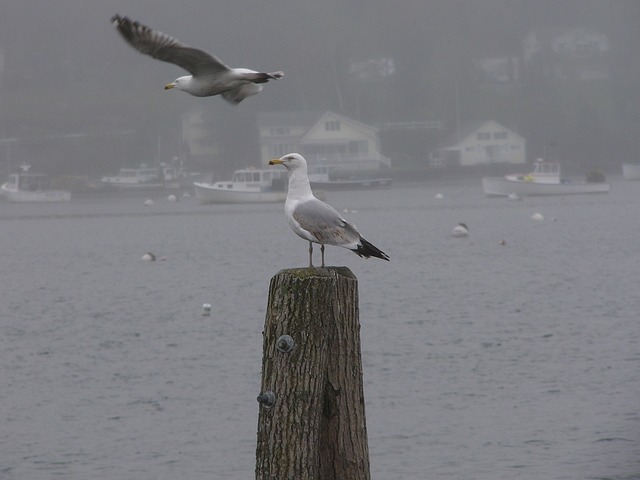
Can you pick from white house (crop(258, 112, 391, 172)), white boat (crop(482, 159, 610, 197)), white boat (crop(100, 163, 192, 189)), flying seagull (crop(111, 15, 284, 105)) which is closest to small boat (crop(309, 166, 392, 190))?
white house (crop(258, 112, 391, 172))

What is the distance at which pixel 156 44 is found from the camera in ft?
31.8

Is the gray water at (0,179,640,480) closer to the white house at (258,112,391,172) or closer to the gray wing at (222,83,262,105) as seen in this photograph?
the gray wing at (222,83,262,105)

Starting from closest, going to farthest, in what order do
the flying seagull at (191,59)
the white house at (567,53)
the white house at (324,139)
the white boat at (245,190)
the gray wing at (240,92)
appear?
the flying seagull at (191,59), the gray wing at (240,92), the white boat at (245,190), the white house at (324,139), the white house at (567,53)

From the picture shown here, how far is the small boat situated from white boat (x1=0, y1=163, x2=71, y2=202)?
22809mm

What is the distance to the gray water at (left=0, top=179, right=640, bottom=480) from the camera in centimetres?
1616

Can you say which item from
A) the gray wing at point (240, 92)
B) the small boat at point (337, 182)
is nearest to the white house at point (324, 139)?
the small boat at point (337, 182)

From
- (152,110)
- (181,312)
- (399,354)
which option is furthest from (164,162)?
(399,354)

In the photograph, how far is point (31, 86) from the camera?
149 metres

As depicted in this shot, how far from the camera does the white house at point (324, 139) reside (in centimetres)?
12925

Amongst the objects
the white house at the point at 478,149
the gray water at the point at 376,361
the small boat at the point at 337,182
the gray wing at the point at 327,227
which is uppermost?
the white house at the point at 478,149

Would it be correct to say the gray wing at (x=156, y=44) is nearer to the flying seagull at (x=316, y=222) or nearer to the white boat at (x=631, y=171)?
the flying seagull at (x=316, y=222)

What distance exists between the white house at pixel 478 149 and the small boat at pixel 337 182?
11529 mm

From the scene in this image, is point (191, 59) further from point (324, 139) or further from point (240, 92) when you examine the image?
point (324, 139)

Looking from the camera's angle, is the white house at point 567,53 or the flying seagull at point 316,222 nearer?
the flying seagull at point 316,222
